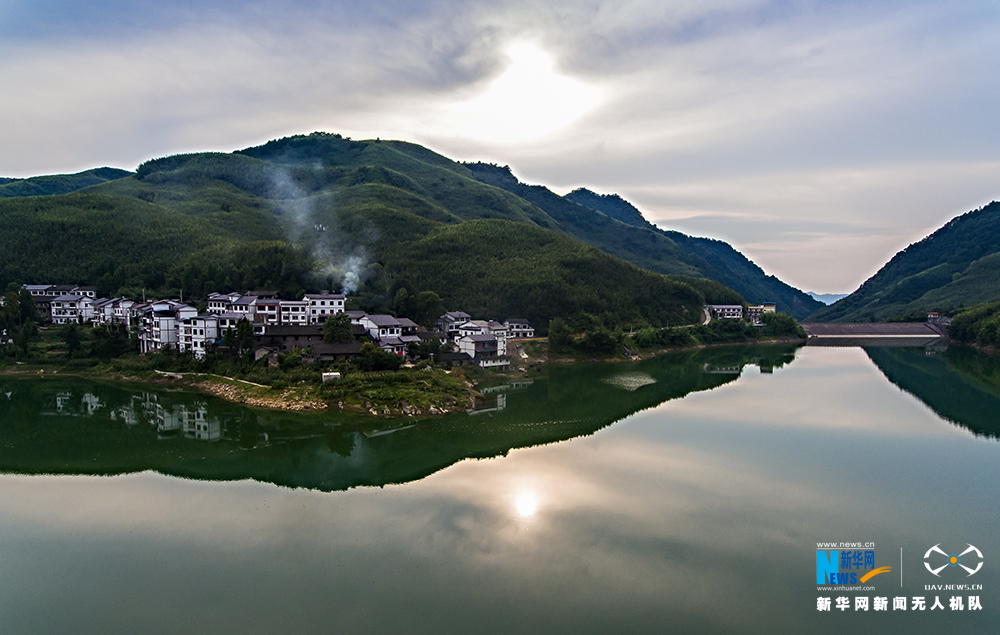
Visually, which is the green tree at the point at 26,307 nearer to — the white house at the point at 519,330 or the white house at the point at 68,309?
the white house at the point at 68,309

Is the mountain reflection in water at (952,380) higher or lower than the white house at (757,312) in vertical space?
lower

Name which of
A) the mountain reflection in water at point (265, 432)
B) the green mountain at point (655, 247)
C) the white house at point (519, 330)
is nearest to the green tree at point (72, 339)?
the mountain reflection in water at point (265, 432)

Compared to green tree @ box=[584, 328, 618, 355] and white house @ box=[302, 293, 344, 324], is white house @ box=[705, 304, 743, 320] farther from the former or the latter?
white house @ box=[302, 293, 344, 324]

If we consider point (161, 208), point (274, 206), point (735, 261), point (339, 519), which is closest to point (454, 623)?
point (339, 519)

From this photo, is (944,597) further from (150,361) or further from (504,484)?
(150,361)

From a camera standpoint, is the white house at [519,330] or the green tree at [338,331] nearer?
the green tree at [338,331]

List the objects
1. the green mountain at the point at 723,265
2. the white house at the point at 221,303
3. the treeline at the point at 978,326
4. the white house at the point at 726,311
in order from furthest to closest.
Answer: the green mountain at the point at 723,265, the white house at the point at 726,311, the treeline at the point at 978,326, the white house at the point at 221,303

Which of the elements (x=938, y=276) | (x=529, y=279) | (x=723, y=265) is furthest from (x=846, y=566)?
(x=723, y=265)

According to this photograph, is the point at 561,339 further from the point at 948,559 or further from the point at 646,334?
the point at 948,559
